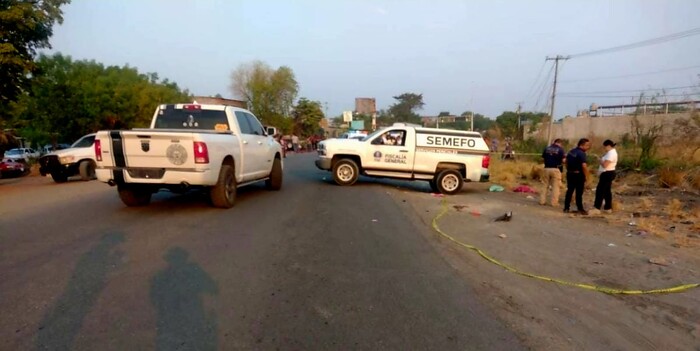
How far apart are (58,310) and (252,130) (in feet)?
22.8

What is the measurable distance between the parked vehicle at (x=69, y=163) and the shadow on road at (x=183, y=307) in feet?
40.5

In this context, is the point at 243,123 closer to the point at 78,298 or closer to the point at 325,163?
the point at 325,163

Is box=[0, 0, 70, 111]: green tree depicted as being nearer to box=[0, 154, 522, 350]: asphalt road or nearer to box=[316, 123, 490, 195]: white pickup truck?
box=[0, 154, 522, 350]: asphalt road

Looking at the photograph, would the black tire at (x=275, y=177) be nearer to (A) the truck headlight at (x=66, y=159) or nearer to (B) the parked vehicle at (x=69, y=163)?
(B) the parked vehicle at (x=69, y=163)

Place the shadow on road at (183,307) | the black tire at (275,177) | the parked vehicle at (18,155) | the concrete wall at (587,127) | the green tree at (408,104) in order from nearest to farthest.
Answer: the shadow on road at (183,307), the black tire at (275,177), the parked vehicle at (18,155), the concrete wall at (587,127), the green tree at (408,104)

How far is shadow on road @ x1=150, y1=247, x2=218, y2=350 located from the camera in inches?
128

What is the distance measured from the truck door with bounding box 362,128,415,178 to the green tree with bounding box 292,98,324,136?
56945mm

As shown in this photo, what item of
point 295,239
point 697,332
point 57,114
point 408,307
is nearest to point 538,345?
point 408,307

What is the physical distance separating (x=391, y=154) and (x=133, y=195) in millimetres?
7342

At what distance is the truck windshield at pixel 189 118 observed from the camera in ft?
30.6

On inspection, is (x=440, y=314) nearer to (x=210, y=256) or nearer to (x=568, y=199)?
(x=210, y=256)

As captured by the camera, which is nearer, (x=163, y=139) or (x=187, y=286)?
(x=187, y=286)

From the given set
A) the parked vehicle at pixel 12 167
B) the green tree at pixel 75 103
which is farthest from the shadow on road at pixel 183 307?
the green tree at pixel 75 103

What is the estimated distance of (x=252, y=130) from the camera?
1032 cm
